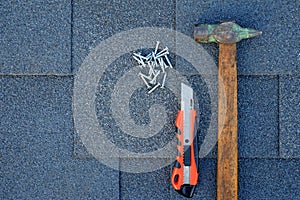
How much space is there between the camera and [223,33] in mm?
1282

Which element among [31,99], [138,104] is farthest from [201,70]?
[31,99]

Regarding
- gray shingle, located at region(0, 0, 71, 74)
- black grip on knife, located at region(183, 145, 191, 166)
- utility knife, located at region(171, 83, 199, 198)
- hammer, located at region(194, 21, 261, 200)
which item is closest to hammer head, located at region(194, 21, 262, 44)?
hammer, located at region(194, 21, 261, 200)

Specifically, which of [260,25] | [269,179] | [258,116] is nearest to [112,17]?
[260,25]

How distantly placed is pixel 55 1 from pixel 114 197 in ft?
2.39

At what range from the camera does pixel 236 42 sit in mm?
1316

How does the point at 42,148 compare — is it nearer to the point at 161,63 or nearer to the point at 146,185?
the point at 146,185

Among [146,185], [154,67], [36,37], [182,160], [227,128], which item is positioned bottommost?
[146,185]

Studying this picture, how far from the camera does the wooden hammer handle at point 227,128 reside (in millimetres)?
1316

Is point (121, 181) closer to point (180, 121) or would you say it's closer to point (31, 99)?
point (180, 121)

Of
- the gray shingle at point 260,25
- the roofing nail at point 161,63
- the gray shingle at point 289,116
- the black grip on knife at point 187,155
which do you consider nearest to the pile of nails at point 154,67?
the roofing nail at point 161,63

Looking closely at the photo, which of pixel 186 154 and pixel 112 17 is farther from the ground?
pixel 112 17

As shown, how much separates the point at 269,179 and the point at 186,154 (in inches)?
13.1

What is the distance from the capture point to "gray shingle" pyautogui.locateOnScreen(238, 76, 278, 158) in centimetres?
139

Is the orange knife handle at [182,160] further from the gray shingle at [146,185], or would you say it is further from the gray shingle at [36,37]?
the gray shingle at [36,37]
